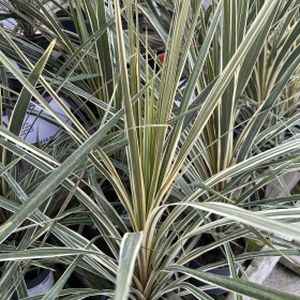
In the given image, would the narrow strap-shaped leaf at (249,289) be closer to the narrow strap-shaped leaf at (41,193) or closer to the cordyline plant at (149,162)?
the cordyline plant at (149,162)

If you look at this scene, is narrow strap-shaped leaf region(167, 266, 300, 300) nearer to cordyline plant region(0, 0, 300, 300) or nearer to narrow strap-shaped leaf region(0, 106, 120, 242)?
cordyline plant region(0, 0, 300, 300)

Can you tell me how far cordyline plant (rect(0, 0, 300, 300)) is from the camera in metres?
0.45

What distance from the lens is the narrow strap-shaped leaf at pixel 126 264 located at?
304mm

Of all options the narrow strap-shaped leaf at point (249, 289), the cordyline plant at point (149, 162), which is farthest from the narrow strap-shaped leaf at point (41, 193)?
the narrow strap-shaped leaf at point (249, 289)

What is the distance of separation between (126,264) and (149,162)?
21cm

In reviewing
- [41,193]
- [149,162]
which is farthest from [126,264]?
[149,162]

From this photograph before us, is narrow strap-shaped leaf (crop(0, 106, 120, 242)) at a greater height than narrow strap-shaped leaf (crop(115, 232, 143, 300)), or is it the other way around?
narrow strap-shaped leaf (crop(0, 106, 120, 242))

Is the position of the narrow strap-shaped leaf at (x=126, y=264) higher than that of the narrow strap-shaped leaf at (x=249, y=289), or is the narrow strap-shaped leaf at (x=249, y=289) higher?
the narrow strap-shaped leaf at (x=126, y=264)

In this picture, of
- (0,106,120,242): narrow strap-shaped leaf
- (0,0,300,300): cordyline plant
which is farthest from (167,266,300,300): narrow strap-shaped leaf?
(0,106,120,242): narrow strap-shaped leaf

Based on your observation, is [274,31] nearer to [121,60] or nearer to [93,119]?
[93,119]

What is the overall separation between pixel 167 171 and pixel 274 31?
0.55 metres

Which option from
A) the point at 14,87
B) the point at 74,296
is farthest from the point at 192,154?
the point at 14,87

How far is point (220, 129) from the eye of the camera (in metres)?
0.73

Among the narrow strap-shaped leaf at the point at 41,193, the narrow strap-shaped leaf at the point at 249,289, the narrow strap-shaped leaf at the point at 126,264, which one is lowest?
the narrow strap-shaped leaf at the point at 249,289
